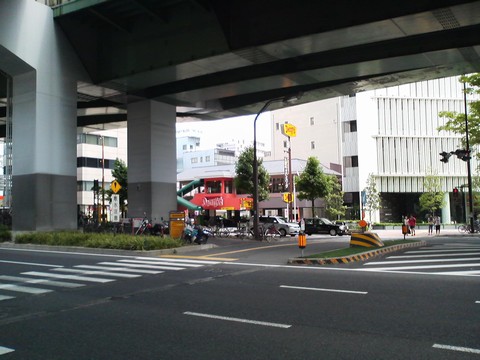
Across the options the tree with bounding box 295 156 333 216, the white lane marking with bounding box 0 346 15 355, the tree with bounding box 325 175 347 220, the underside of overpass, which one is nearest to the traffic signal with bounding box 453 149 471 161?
the underside of overpass

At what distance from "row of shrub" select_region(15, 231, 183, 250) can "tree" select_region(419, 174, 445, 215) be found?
45.7 meters

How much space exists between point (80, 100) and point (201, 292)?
84.1 ft

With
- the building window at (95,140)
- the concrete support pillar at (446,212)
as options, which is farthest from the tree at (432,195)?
the building window at (95,140)

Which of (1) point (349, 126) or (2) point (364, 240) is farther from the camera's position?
(1) point (349, 126)

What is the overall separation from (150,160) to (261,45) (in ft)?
40.7

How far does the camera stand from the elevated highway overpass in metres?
17.8

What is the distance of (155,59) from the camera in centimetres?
2298

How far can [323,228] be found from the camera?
3747 centimetres

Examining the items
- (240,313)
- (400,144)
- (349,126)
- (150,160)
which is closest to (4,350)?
(240,313)

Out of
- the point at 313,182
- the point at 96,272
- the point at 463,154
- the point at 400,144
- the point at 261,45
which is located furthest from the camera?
the point at 400,144

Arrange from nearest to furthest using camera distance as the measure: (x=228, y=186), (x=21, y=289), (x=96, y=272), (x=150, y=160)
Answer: (x=21, y=289), (x=96, y=272), (x=150, y=160), (x=228, y=186)

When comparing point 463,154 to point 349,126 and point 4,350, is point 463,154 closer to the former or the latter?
point 349,126

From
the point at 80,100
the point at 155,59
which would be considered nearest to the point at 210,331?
the point at 155,59

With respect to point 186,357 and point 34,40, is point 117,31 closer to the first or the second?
point 34,40
